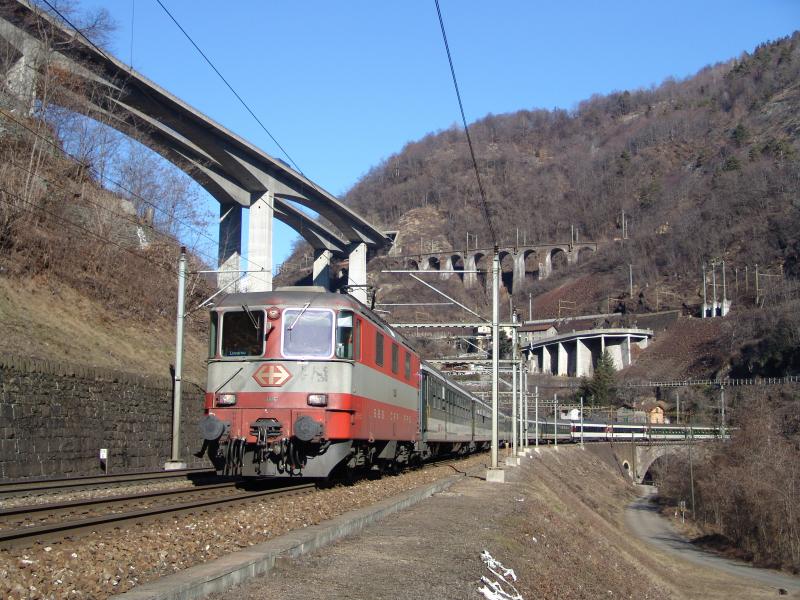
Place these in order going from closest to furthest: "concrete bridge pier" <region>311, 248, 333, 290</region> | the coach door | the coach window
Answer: the coach window, the coach door, "concrete bridge pier" <region>311, 248, 333, 290</region>

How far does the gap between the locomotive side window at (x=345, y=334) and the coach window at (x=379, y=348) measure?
2209 mm

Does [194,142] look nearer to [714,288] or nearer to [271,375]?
[271,375]

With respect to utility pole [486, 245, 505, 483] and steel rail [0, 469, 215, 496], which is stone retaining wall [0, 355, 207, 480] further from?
utility pole [486, 245, 505, 483]

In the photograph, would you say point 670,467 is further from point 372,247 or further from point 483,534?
point 483,534

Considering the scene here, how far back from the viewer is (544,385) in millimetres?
118500

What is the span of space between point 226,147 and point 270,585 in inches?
1657

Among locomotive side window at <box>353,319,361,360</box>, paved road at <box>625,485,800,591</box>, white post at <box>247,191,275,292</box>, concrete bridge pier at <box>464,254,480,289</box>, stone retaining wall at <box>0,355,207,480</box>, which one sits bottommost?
paved road at <box>625,485,800,591</box>

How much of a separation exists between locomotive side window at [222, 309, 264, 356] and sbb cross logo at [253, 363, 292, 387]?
0.39 m

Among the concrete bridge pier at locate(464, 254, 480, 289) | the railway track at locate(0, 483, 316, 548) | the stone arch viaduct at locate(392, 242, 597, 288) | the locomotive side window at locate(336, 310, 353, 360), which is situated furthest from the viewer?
the stone arch viaduct at locate(392, 242, 597, 288)

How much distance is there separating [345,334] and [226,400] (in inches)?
99.9

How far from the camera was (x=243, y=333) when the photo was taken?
16.8 metres

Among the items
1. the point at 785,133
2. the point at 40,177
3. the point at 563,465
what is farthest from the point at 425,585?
the point at 785,133

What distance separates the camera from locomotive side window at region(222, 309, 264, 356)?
655 inches

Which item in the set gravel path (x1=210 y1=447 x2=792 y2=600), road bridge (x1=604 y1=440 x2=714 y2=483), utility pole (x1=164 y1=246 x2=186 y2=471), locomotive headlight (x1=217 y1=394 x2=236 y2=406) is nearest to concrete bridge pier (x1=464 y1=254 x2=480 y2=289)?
road bridge (x1=604 y1=440 x2=714 y2=483)
